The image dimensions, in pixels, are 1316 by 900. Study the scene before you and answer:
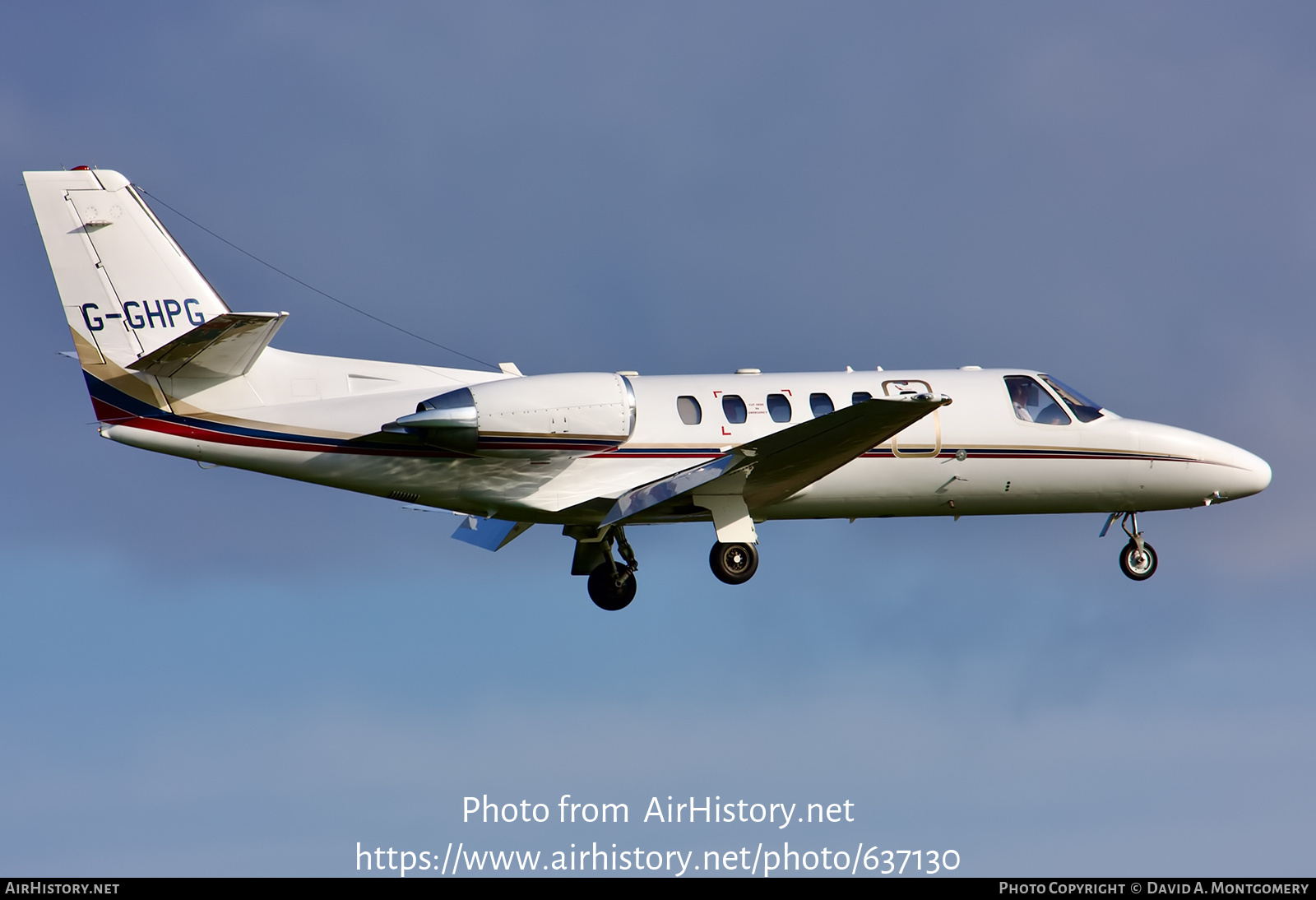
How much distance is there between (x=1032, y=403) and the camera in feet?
74.5

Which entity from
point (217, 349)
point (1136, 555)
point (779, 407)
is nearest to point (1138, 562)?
point (1136, 555)

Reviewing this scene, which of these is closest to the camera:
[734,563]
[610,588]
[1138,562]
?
[734,563]

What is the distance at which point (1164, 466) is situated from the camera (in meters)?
23.2

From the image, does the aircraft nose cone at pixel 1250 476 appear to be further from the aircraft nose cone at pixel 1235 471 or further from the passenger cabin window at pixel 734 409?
the passenger cabin window at pixel 734 409

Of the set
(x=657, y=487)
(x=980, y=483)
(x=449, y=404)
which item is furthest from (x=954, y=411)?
(x=449, y=404)

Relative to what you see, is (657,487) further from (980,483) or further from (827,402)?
(980,483)

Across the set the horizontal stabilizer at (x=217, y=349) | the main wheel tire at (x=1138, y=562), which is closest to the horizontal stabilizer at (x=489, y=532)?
the horizontal stabilizer at (x=217, y=349)

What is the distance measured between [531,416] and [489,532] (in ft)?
15.7

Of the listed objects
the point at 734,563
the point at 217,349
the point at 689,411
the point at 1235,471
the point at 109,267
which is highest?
the point at 1235,471

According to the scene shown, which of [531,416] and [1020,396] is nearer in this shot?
[531,416]

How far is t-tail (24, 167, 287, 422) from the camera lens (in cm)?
1975

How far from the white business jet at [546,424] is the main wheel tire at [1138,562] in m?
1.60

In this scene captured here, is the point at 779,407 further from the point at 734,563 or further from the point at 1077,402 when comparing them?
the point at 1077,402

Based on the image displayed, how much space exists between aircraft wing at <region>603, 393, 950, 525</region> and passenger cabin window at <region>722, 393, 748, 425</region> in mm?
855
